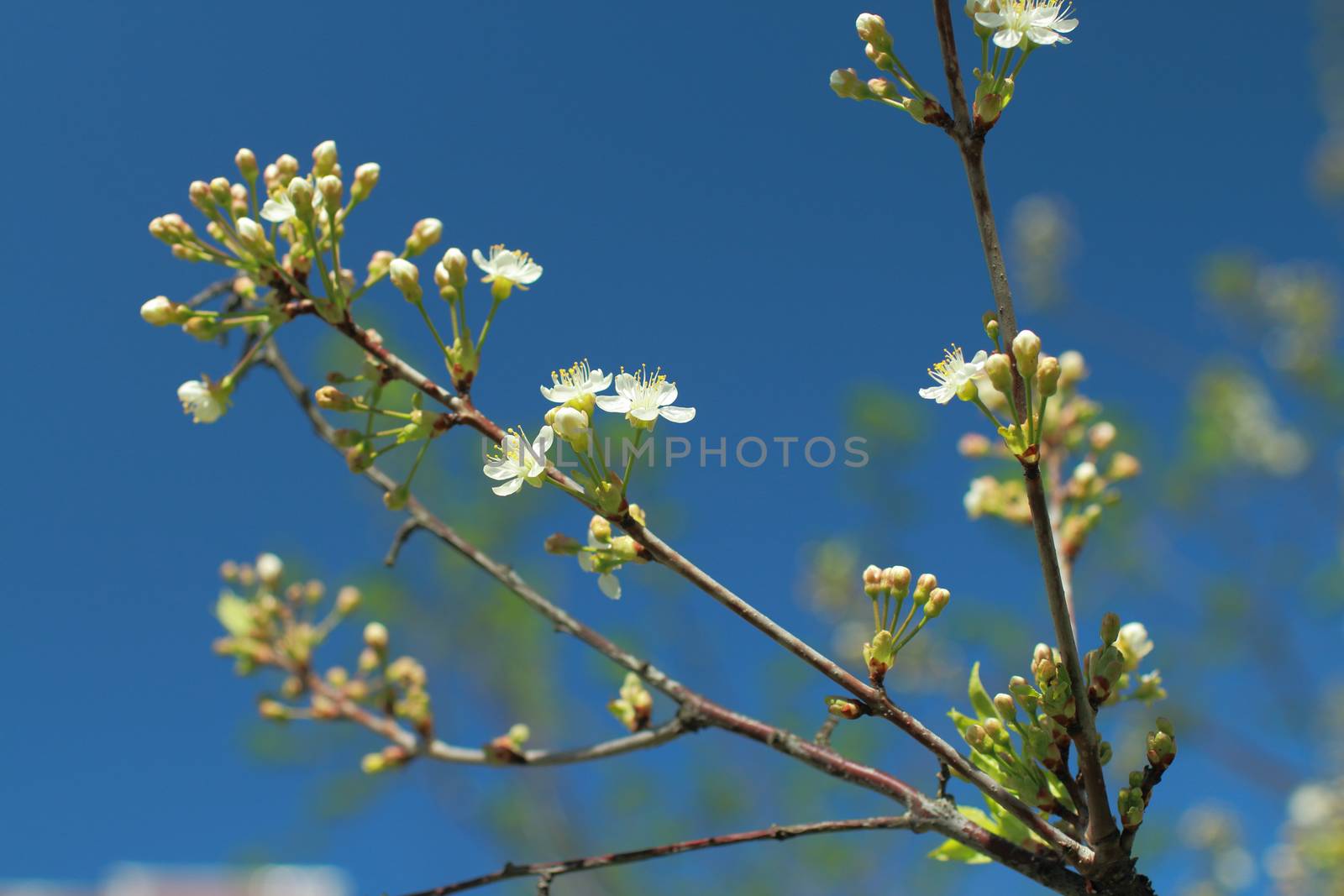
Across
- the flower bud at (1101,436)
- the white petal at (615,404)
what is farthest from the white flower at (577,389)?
the flower bud at (1101,436)

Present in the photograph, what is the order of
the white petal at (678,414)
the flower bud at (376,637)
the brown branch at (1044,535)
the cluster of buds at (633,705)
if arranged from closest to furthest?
the brown branch at (1044,535), the white petal at (678,414), the cluster of buds at (633,705), the flower bud at (376,637)

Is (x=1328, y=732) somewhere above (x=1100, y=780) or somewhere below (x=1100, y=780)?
above

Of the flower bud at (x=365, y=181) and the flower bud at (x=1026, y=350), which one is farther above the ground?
the flower bud at (x=365, y=181)

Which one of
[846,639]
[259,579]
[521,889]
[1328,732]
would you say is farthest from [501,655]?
[259,579]

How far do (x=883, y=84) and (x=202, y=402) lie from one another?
54.2 inches

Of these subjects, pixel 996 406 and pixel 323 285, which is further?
pixel 996 406

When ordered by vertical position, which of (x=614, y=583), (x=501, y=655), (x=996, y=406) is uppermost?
(x=501, y=655)

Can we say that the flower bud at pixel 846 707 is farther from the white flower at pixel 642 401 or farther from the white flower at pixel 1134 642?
the white flower at pixel 1134 642

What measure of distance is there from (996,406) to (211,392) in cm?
162

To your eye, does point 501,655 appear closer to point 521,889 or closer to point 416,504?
point 521,889

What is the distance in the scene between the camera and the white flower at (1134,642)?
Result: 173 cm

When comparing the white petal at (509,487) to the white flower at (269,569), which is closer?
the white petal at (509,487)

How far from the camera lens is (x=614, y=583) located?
4.88 ft

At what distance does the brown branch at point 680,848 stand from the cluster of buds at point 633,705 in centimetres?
26
